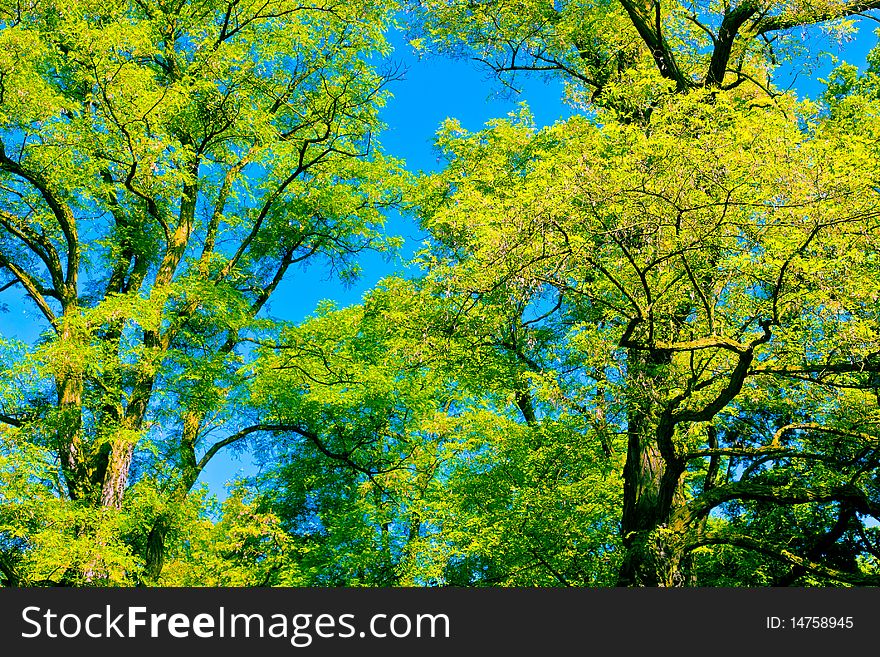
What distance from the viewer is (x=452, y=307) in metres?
11.8

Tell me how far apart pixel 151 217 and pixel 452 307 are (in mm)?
6540

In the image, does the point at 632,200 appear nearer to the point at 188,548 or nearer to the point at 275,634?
the point at 275,634

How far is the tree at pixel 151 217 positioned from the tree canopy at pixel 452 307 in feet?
0.22

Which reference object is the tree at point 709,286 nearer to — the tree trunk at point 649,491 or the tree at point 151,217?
the tree trunk at point 649,491

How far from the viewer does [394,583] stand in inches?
609

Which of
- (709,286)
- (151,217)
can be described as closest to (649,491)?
(709,286)

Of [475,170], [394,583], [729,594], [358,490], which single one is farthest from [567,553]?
[475,170]

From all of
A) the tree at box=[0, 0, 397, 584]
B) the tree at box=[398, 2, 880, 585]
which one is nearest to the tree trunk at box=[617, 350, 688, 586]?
the tree at box=[398, 2, 880, 585]

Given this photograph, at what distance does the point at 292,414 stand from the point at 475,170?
19.4 feet

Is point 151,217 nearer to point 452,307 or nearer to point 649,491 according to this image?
point 452,307

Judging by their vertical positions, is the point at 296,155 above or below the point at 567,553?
above

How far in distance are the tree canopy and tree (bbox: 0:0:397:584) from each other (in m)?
0.07

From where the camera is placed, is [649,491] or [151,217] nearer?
[649,491]

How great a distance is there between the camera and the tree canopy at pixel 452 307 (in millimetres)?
8953
